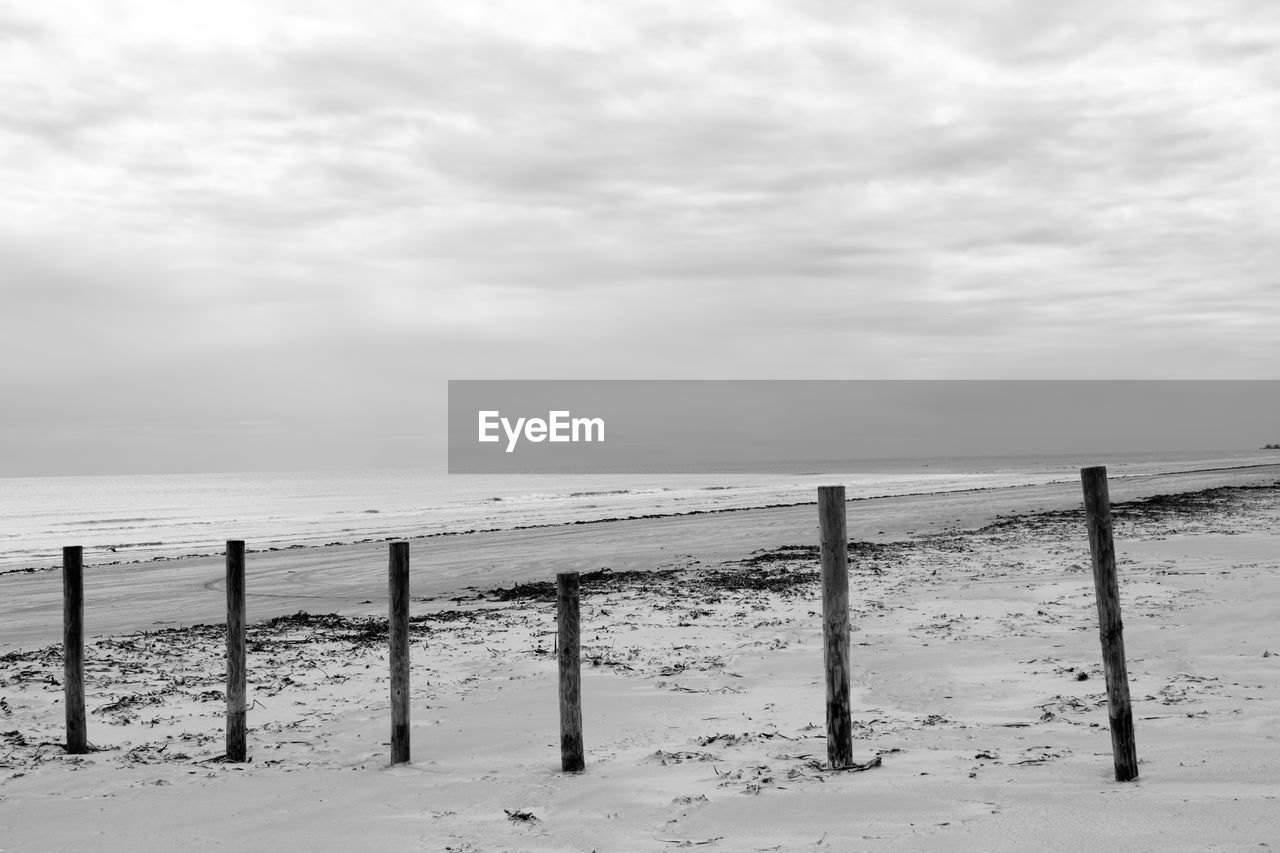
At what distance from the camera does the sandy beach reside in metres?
5.67

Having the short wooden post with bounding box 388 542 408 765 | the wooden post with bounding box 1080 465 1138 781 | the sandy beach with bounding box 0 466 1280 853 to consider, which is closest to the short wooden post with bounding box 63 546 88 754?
the sandy beach with bounding box 0 466 1280 853

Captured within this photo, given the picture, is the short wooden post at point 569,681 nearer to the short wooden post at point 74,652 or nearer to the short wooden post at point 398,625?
the short wooden post at point 398,625

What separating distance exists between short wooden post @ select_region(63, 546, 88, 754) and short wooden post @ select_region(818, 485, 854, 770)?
547 cm

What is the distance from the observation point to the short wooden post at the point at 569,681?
6844mm

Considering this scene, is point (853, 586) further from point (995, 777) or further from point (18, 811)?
point (18, 811)

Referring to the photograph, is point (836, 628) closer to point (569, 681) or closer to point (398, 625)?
point (569, 681)

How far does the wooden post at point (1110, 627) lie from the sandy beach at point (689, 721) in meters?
0.19

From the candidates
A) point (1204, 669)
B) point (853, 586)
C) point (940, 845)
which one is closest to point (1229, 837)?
point (940, 845)

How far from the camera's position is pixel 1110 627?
6160 mm

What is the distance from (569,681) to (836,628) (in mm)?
1817

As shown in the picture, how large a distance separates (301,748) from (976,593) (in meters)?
9.59

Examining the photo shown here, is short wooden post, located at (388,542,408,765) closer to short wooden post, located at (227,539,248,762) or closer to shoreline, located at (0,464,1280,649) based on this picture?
short wooden post, located at (227,539,248,762)

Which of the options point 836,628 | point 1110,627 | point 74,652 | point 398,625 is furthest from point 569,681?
point 74,652

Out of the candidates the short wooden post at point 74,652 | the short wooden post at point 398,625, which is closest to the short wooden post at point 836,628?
the short wooden post at point 398,625
